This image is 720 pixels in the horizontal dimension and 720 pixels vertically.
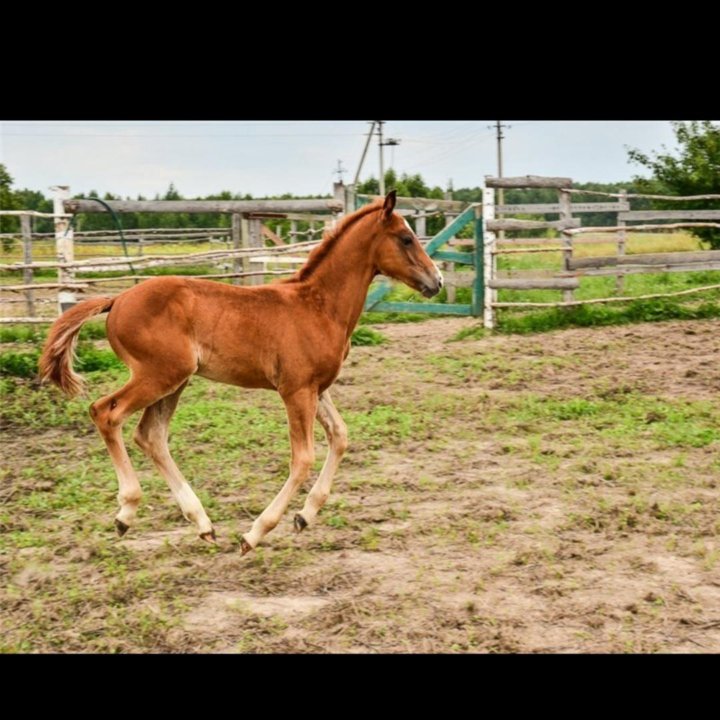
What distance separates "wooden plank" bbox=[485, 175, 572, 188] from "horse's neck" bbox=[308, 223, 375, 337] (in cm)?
739

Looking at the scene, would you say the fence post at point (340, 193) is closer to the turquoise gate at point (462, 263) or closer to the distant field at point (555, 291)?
the turquoise gate at point (462, 263)

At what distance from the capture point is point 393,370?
30.0 feet

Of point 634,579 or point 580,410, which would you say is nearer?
point 634,579

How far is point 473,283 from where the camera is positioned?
12.3m

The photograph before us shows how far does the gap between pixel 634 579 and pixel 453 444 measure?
2569 mm

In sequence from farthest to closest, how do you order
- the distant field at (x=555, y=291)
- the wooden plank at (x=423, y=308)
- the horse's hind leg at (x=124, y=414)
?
the distant field at (x=555, y=291), the wooden plank at (x=423, y=308), the horse's hind leg at (x=124, y=414)

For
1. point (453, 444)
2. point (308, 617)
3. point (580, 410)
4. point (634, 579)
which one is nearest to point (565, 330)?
point (580, 410)

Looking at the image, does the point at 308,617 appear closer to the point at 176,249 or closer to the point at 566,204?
the point at 566,204

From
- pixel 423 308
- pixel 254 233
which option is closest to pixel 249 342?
pixel 254 233

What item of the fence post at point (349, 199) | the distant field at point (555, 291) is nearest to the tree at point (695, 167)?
the distant field at point (555, 291)

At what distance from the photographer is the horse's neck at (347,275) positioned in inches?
191

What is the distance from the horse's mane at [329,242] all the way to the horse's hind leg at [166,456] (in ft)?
2.99

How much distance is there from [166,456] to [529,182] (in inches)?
348

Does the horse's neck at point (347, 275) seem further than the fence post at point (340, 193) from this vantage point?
No
